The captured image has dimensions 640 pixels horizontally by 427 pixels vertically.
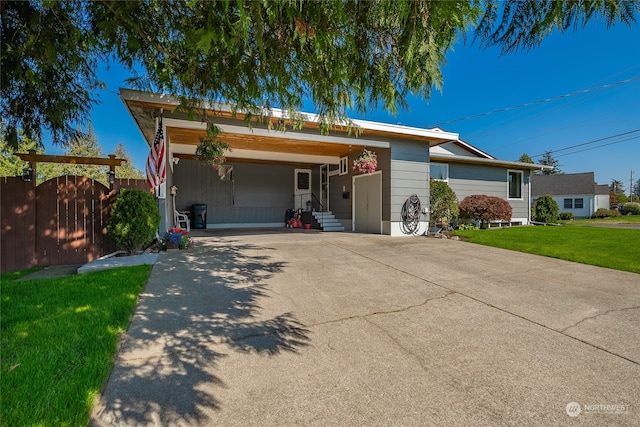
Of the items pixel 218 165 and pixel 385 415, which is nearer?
pixel 385 415

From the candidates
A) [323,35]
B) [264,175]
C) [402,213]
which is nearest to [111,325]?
[323,35]

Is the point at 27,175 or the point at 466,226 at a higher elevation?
the point at 27,175

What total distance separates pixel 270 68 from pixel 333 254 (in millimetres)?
4005

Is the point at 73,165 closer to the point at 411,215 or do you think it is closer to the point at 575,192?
the point at 411,215

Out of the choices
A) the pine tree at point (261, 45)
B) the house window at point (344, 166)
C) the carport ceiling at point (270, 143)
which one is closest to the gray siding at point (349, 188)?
the house window at point (344, 166)

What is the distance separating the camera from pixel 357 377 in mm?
1888

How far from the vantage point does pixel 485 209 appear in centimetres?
1071

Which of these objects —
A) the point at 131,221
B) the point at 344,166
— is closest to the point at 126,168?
the point at 344,166

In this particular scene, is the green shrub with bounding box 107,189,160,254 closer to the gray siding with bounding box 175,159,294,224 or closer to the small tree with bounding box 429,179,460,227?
the gray siding with bounding box 175,159,294,224

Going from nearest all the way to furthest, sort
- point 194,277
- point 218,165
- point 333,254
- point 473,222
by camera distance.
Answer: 1. point 194,277
2. point 333,254
3. point 218,165
4. point 473,222

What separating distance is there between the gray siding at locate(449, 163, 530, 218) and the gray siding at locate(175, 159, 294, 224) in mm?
7617

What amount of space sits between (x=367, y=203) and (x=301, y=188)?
4.77m

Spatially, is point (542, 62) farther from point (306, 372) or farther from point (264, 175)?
point (264, 175)

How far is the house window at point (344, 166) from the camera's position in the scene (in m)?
11.4
